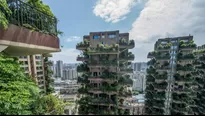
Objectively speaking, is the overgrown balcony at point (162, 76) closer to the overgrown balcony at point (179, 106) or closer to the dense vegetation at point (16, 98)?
the overgrown balcony at point (179, 106)

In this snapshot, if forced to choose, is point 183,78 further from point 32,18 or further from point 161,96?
point 32,18

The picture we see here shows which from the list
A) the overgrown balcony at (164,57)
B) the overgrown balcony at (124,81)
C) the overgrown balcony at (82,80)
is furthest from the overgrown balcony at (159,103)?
the overgrown balcony at (82,80)

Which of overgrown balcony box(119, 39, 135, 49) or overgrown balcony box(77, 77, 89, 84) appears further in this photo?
overgrown balcony box(77, 77, 89, 84)

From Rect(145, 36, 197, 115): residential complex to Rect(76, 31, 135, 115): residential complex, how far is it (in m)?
4.27

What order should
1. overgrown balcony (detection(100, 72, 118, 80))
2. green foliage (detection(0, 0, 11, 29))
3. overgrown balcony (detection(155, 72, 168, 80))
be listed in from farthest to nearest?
1. overgrown balcony (detection(155, 72, 168, 80))
2. overgrown balcony (detection(100, 72, 118, 80))
3. green foliage (detection(0, 0, 11, 29))

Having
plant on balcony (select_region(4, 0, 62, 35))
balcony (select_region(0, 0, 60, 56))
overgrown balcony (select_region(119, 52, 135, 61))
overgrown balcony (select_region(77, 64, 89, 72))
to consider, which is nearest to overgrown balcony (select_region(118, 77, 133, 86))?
overgrown balcony (select_region(119, 52, 135, 61))

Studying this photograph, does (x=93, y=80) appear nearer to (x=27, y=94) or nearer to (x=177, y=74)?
(x=27, y=94)

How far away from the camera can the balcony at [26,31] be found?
3.38 m

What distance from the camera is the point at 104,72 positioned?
968 centimetres

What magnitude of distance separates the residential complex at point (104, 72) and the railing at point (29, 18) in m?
4.51

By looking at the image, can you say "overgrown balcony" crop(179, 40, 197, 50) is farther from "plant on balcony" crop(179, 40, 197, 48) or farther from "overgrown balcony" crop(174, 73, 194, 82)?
"overgrown balcony" crop(174, 73, 194, 82)

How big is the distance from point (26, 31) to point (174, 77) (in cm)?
1329

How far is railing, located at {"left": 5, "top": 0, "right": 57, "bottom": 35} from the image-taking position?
3.75 metres

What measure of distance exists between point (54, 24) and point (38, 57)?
14729mm
